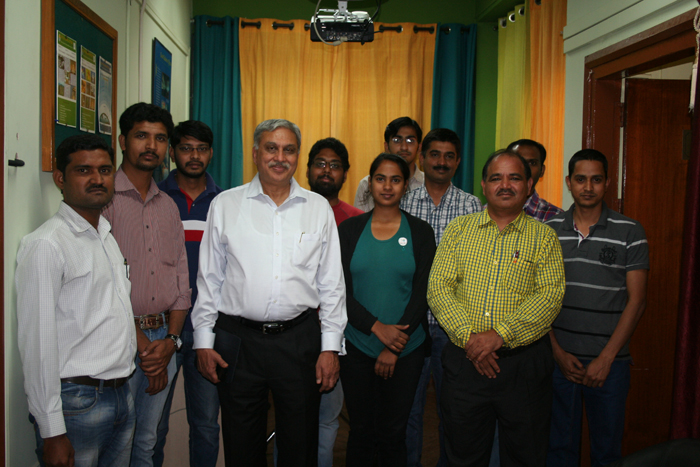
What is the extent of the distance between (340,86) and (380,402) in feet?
10.8

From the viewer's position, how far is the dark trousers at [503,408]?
5.74 ft

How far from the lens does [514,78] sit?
3912mm

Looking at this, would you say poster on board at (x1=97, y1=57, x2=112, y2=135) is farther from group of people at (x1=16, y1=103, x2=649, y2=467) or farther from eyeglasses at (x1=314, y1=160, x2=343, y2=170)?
eyeglasses at (x1=314, y1=160, x2=343, y2=170)

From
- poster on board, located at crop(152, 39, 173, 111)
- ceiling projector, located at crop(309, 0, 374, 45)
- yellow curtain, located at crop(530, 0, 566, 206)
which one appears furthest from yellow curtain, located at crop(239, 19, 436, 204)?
yellow curtain, located at crop(530, 0, 566, 206)

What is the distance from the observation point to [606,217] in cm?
205

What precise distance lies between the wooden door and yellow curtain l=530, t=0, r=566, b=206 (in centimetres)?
51

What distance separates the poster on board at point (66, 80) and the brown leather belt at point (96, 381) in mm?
1023

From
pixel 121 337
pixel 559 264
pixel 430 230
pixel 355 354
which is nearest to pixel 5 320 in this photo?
pixel 121 337

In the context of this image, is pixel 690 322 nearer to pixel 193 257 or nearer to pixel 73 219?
pixel 193 257

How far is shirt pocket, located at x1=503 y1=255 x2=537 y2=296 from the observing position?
1779 millimetres

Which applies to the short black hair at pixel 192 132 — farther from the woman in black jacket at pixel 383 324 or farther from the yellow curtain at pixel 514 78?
the yellow curtain at pixel 514 78

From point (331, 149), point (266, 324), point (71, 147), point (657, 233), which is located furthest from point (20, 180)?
point (657, 233)

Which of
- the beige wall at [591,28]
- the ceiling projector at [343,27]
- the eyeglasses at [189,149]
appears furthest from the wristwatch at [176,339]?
the beige wall at [591,28]

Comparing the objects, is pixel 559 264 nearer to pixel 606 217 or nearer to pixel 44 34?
pixel 606 217
